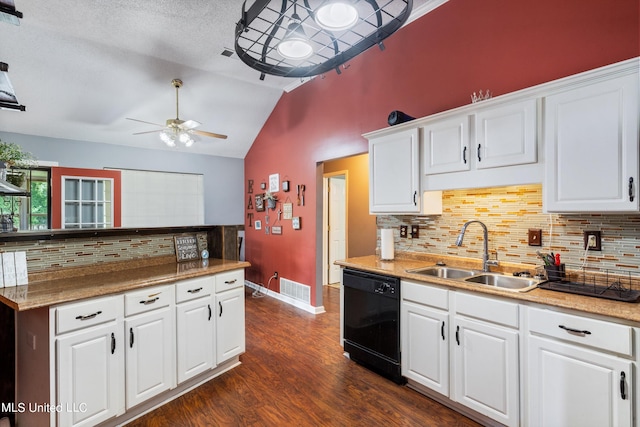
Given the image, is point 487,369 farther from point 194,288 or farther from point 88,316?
point 88,316

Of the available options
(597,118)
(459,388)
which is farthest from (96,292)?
(597,118)

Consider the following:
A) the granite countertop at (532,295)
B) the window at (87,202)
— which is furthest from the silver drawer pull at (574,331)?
the window at (87,202)

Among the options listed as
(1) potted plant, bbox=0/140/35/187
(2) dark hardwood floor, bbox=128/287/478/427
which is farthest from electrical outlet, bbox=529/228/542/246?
(1) potted plant, bbox=0/140/35/187

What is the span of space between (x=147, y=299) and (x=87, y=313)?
0.35 m

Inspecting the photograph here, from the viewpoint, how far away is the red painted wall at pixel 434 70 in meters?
2.02

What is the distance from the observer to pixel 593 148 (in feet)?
5.65

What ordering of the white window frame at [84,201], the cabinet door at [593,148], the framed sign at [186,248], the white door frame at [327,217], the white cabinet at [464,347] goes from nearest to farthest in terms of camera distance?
the cabinet door at [593,148], the white cabinet at [464,347], the framed sign at [186,248], the white window frame at [84,201], the white door frame at [327,217]

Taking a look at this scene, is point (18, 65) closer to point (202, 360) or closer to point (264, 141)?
point (264, 141)

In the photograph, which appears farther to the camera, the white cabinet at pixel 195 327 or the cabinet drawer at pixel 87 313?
the white cabinet at pixel 195 327

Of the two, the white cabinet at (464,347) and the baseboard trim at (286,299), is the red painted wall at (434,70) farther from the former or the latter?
the white cabinet at (464,347)

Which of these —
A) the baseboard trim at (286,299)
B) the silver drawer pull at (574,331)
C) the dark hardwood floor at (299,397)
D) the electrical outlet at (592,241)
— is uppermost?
the electrical outlet at (592,241)

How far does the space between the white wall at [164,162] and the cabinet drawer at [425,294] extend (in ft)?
14.7

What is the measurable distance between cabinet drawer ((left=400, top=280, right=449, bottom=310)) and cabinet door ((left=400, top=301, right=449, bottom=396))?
0.14 feet

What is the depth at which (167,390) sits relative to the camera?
7.34 feet
